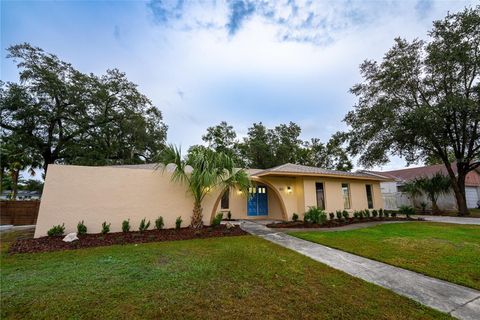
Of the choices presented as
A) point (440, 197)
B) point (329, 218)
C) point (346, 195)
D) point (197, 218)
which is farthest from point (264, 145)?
point (440, 197)

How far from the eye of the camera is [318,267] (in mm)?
4203

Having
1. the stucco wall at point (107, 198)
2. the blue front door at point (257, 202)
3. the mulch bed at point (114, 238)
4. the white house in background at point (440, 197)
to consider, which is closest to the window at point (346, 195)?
the blue front door at point (257, 202)

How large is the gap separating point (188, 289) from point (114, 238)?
505 centimetres

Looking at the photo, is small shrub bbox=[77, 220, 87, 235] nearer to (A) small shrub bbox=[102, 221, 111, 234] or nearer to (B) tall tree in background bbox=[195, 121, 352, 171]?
(A) small shrub bbox=[102, 221, 111, 234]

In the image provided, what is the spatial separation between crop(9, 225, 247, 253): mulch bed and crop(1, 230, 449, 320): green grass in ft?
2.71

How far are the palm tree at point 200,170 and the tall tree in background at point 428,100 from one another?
1186 centimetres

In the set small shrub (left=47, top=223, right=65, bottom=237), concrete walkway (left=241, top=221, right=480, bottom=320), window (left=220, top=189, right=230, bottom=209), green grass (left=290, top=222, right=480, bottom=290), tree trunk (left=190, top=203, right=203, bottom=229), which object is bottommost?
concrete walkway (left=241, top=221, right=480, bottom=320)

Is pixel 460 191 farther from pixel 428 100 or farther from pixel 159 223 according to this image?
pixel 159 223

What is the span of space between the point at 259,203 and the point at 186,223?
547 cm

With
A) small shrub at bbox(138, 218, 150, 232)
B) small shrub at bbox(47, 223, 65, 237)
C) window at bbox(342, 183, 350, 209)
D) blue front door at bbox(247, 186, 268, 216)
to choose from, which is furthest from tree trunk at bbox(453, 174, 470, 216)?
small shrub at bbox(47, 223, 65, 237)

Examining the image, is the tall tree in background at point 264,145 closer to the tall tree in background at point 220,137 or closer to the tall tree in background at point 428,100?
the tall tree in background at point 220,137

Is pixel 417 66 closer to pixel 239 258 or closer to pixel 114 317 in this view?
pixel 239 258

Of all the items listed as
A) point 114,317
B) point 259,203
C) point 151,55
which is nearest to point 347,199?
point 259,203

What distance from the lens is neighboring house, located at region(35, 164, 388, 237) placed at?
7133mm
